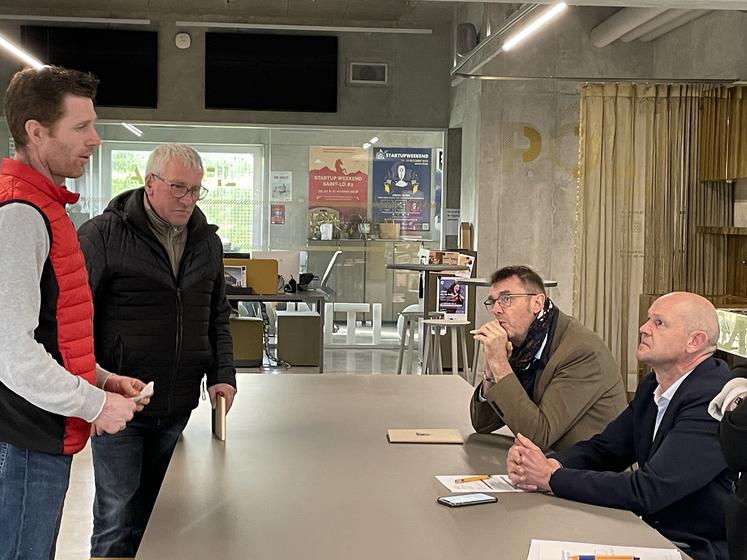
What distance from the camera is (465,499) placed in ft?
7.98

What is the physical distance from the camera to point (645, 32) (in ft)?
31.2

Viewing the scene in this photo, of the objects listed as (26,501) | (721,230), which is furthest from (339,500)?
(721,230)

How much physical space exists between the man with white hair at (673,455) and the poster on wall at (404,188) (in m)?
8.72

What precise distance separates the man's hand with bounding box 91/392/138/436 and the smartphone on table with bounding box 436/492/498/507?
80 centimetres

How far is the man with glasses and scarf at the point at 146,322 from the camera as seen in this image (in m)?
3.04

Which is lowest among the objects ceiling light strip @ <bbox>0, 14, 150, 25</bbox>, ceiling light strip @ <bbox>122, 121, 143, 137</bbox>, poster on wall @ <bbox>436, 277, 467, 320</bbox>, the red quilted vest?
poster on wall @ <bbox>436, 277, 467, 320</bbox>

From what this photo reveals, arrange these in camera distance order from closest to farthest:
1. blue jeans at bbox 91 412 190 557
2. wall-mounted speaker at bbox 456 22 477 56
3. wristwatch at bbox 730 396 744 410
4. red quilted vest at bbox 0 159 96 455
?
1. wristwatch at bbox 730 396 744 410
2. red quilted vest at bbox 0 159 96 455
3. blue jeans at bbox 91 412 190 557
4. wall-mounted speaker at bbox 456 22 477 56

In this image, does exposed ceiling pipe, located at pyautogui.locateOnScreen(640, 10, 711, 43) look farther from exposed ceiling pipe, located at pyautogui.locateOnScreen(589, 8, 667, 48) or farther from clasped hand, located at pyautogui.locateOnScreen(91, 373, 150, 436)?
clasped hand, located at pyautogui.locateOnScreen(91, 373, 150, 436)

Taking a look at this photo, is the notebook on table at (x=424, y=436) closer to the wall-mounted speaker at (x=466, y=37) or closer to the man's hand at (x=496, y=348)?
the man's hand at (x=496, y=348)

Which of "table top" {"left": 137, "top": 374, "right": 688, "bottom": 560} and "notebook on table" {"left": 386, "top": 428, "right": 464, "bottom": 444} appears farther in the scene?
"notebook on table" {"left": 386, "top": 428, "right": 464, "bottom": 444}

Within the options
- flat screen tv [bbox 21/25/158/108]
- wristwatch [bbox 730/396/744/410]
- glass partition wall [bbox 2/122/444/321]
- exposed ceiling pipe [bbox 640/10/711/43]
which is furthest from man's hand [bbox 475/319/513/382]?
flat screen tv [bbox 21/25/158/108]

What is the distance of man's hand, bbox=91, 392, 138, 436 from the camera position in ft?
7.15

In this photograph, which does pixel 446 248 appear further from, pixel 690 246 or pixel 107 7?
pixel 107 7

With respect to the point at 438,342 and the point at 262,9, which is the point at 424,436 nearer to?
the point at 438,342
